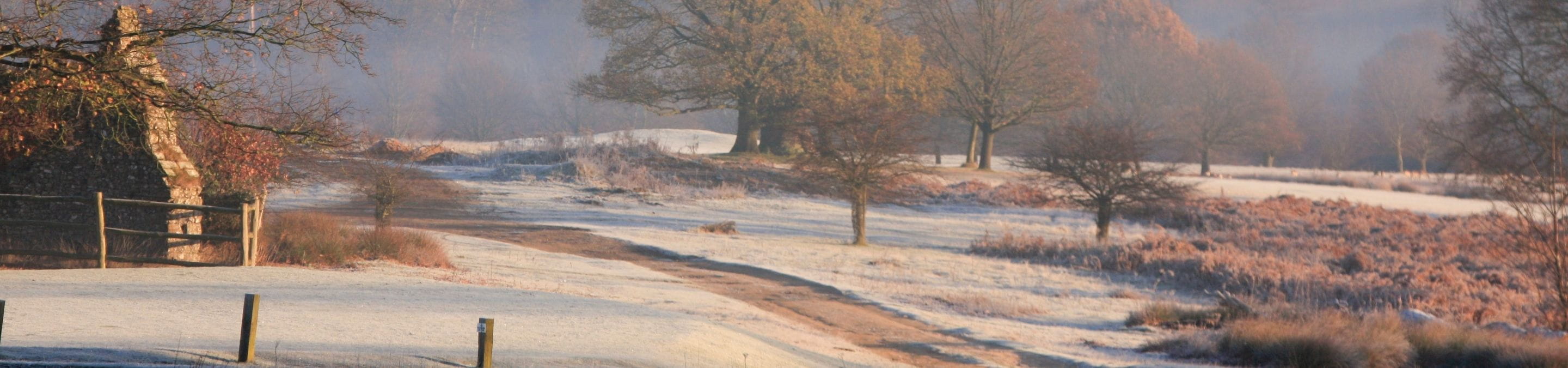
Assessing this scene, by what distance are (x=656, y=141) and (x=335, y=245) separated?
130ft

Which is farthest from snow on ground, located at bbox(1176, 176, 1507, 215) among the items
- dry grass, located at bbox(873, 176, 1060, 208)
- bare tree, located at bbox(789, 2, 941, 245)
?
bare tree, located at bbox(789, 2, 941, 245)

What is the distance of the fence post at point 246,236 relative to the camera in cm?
1574

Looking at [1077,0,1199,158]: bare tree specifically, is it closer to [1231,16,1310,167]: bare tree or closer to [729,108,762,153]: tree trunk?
[1231,16,1310,167]: bare tree

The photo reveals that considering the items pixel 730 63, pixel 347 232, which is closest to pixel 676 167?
pixel 730 63

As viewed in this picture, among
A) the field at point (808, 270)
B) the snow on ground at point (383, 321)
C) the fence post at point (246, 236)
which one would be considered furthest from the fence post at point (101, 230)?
the fence post at point (246, 236)

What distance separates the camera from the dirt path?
1416 centimetres

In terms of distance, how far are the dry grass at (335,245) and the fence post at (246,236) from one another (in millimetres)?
714

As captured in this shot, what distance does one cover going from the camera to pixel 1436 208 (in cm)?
4203

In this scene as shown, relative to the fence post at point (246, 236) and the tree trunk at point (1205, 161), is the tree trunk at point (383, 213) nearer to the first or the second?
the fence post at point (246, 236)

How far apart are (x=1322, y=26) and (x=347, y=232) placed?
519ft

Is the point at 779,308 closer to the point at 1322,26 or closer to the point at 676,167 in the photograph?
the point at 676,167

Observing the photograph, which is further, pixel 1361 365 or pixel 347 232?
pixel 347 232

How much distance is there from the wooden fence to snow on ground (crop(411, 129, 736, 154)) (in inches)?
1154

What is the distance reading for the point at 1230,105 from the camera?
234 ft
